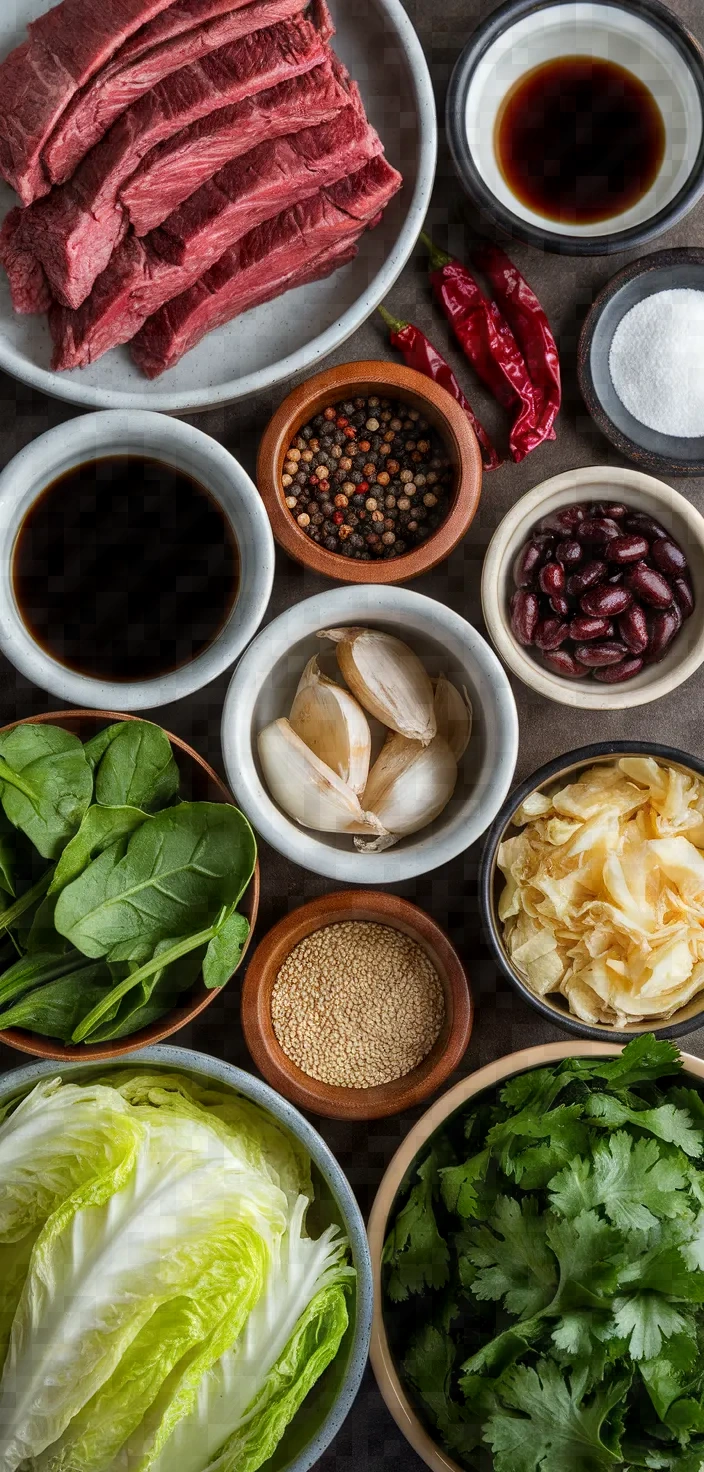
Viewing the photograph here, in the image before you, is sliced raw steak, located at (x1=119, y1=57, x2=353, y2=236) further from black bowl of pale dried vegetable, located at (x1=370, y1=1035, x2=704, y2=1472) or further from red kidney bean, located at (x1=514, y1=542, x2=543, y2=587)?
black bowl of pale dried vegetable, located at (x1=370, y1=1035, x2=704, y2=1472)

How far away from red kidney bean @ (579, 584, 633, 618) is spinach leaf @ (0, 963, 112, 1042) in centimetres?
100

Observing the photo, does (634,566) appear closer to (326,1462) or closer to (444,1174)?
(444,1174)

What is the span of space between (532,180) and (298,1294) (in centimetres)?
191

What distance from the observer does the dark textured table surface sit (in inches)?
81.1

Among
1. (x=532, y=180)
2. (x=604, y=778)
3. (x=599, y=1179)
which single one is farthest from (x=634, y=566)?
(x=599, y=1179)

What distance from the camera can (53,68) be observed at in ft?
5.52

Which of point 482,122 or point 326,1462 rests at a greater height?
point 482,122

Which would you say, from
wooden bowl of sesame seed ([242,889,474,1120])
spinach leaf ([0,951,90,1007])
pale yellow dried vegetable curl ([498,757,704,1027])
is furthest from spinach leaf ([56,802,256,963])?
pale yellow dried vegetable curl ([498,757,704,1027])

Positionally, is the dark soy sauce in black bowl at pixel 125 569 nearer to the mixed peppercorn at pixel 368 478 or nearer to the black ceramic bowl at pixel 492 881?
the mixed peppercorn at pixel 368 478

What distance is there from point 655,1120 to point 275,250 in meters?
1.48

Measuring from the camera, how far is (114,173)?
5.62 ft

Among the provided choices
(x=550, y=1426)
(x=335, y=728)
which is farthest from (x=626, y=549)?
(x=550, y=1426)

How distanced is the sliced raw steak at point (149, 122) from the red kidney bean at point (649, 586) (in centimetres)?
95

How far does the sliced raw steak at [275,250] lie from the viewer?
6.06ft
